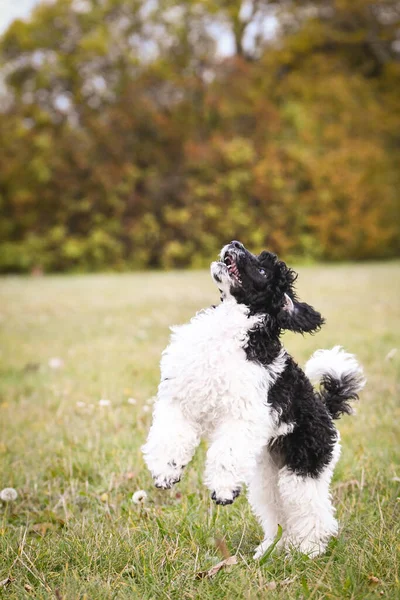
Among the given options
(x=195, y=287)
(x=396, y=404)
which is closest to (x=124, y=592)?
(x=396, y=404)

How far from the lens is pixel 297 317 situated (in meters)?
2.47

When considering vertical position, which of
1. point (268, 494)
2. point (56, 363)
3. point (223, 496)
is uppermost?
point (223, 496)

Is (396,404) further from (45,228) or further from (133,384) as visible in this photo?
(45,228)

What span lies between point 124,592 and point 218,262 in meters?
1.21

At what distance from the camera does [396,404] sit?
4.54 meters

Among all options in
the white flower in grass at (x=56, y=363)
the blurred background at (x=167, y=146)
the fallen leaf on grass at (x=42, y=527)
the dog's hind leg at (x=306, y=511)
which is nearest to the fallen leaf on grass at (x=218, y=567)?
the dog's hind leg at (x=306, y=511)

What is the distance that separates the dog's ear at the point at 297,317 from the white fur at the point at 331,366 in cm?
46

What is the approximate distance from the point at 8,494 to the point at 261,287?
64.5 inches

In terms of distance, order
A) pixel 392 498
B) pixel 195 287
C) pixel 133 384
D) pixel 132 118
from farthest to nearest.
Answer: pixel 132 118 → pixel 195 287 → pixel 133 384 → pixel 392 498

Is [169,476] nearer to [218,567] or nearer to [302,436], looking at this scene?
[218,567]

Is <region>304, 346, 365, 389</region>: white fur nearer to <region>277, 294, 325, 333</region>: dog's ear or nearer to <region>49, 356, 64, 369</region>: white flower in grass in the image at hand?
<region>277, 294, 325, 333</region>: dog's ear

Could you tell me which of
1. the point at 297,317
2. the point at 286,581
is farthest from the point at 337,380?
the point at 286,581

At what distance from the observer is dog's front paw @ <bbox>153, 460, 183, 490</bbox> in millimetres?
2188

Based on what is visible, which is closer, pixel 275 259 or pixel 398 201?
pixel 275 259
